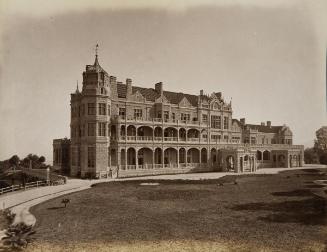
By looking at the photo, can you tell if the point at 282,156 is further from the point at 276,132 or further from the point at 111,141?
the point at 111,141

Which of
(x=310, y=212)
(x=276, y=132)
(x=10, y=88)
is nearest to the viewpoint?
(x=310, y=212)

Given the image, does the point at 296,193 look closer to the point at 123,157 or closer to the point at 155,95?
the point at 123,157

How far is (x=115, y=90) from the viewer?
40562mm

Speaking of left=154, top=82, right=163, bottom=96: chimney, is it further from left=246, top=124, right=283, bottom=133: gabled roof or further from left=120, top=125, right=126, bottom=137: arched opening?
left=246, top=124, right=283, bottom=133: gabled roof

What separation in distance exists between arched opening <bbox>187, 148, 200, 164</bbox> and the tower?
16205 millimetres

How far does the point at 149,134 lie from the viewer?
44.3 metres

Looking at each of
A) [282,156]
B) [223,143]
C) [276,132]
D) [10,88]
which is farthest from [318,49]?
[276,132]

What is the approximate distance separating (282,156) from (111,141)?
36781 millimetres

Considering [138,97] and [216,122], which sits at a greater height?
[138,97]

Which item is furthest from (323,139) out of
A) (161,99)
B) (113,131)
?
(113,131)

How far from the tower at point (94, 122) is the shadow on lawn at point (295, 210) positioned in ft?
70.4

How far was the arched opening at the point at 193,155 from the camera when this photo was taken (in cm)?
4888

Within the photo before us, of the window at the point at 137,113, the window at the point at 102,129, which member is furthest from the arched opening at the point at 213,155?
the window at the point at 102,129

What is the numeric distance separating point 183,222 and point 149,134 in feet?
98.2
